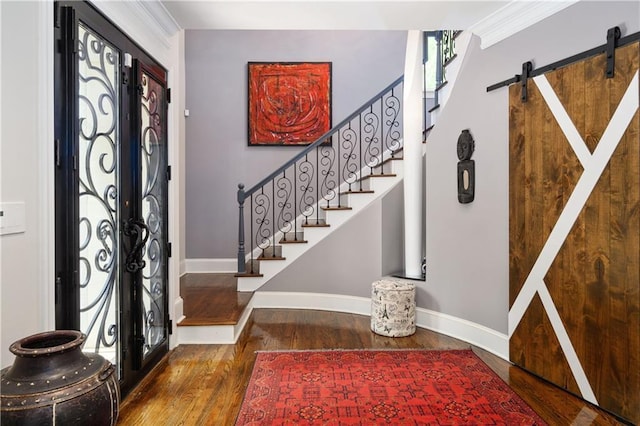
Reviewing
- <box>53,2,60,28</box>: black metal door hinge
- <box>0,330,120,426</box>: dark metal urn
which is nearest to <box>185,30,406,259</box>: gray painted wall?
<box>53,2,60,28</box>: black metal door hinge

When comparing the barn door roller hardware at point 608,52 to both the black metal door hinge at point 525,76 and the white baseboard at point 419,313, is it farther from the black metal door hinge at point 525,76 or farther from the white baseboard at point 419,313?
the white baseboard at point 419,313

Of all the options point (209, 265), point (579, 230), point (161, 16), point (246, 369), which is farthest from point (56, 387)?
point (209, 265)

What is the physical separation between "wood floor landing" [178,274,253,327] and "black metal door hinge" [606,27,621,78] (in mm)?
3148

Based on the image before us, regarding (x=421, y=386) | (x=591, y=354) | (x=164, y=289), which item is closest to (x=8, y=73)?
(x=164, y=289)

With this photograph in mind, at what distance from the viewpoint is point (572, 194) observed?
101 inches

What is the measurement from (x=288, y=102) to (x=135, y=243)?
3.80 m

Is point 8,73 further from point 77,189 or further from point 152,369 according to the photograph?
point 152,369

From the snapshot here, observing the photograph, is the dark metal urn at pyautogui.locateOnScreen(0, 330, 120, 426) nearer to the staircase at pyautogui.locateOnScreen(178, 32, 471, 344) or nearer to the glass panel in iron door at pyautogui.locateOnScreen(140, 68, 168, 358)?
the glass panel in iron door at pyautogui.locateOnScreen(140, 68, 168, 358)

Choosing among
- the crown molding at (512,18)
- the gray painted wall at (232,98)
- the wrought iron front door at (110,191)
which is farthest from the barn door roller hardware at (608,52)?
the gray painted wall at (232,98)

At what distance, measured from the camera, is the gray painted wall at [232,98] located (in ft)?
19.4

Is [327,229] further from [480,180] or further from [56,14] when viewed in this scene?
[56,14]

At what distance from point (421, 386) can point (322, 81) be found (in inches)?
173

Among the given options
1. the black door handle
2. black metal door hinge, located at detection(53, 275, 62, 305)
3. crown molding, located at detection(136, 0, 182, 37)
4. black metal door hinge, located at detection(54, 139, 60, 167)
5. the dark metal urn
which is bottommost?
the dark metal urn

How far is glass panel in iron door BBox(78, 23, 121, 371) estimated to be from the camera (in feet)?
7.02
